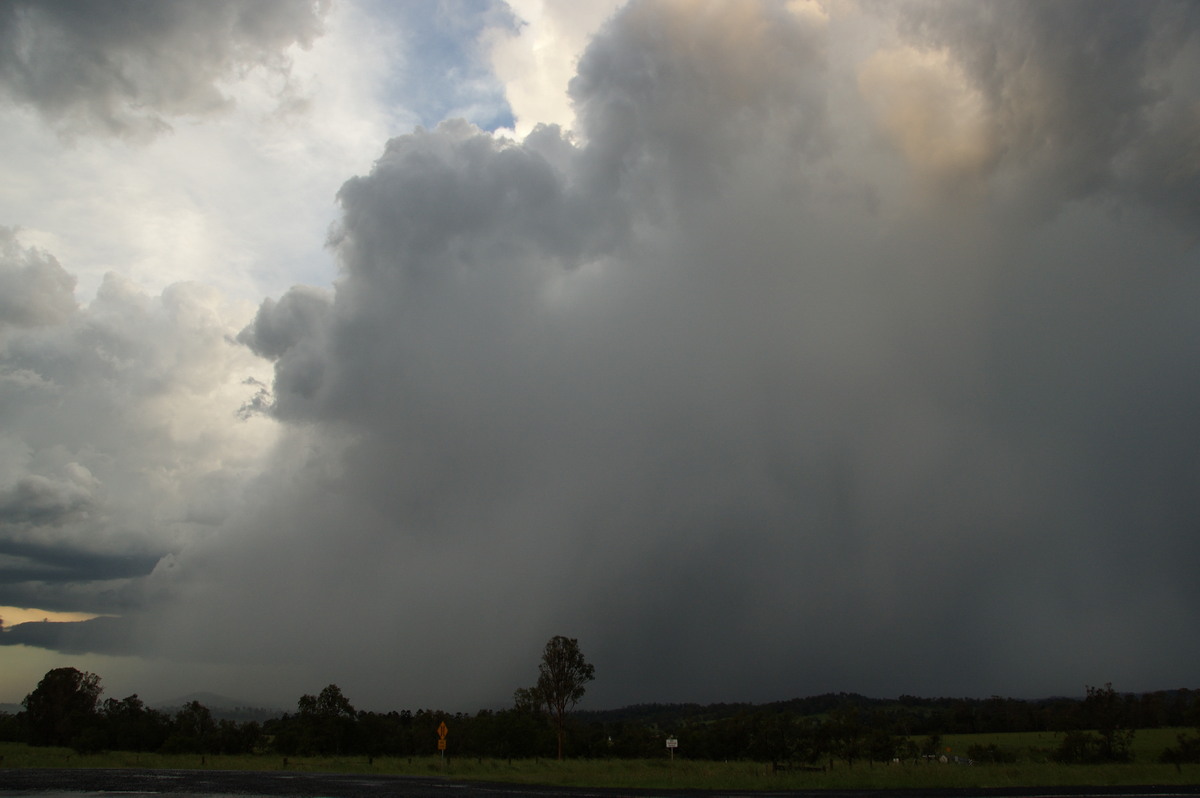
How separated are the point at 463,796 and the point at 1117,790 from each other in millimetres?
27305

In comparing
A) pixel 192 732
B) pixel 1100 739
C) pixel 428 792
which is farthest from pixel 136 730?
pixel 1100 739

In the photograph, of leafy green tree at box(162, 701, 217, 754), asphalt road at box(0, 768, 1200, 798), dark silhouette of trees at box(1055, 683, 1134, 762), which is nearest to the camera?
asphalt road at box(0, 768, 1200, 798)

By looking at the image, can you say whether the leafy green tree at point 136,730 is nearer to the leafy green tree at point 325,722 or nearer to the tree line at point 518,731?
the tree line at point 518,731

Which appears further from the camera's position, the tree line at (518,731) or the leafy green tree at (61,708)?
the leafy green tree at (61,708)

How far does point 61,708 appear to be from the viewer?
11500 cm

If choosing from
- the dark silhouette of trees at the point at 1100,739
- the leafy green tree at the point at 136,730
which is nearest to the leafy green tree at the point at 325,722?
the leafy green tree at the point at 136,730

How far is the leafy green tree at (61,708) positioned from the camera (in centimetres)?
11144

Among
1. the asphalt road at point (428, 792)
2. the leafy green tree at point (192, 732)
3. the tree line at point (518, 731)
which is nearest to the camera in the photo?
the asphalt road at point (428, 792)

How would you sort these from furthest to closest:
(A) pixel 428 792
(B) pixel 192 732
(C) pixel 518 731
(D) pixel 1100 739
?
(B) pixel 192 732 → (C) pixel 518 731 → (D) pixel 1100 739 → (A) pixel 428 792

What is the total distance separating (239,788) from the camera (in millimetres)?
Answer: 33594

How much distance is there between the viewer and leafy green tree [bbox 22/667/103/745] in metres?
111

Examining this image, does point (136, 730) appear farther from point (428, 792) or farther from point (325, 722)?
point (428, 792)

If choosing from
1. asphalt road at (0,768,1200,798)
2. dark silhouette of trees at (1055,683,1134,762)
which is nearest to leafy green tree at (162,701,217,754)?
asphalt road at (0,768,1200,798)

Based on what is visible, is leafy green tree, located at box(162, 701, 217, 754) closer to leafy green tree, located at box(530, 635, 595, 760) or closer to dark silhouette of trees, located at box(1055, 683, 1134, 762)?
leafy green tree, located at box(530, 635, 595, 760)
